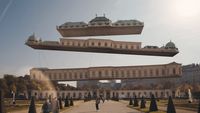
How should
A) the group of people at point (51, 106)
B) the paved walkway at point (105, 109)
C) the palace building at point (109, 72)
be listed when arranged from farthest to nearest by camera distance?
the palace building at point (109, 72), the paved walkway at point (105, 109), the group of people at point (51, 106)

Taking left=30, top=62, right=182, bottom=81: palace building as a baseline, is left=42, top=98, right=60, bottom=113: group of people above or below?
below

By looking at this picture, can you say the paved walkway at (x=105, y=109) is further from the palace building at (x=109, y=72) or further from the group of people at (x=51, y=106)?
the palace building at (x=109, y=72)

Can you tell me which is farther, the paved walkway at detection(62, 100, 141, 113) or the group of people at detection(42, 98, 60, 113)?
the paved walkway at detection(62, 100, 141, 113)

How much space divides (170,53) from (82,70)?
3198 centimetres

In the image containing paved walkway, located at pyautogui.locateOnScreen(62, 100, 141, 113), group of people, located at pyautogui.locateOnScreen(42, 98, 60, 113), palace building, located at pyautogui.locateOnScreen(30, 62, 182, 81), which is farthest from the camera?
palace building, located at pyautogui.locateOnScreen(30, 62, 182, 81)

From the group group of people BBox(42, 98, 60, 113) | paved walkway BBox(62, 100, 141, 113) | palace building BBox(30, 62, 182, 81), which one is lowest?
paved walkway BBox(62, 100, 141, 113)

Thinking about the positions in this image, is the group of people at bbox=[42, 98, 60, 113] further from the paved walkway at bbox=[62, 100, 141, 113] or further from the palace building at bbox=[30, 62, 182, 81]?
the palace building at bbox=[30, 62, 182, 81]

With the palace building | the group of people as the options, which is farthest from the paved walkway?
the palace building

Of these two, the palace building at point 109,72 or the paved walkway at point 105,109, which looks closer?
the paved walkway at point 105,109

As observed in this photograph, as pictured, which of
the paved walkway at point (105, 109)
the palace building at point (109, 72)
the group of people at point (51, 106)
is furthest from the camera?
the palace building at point (109, 72)

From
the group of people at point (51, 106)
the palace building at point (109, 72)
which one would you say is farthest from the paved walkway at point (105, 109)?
the palace building at point (109, 72)

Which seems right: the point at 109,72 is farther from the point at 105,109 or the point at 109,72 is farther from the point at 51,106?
the point at 51,106

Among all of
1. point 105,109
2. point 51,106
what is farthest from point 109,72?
point 51,106

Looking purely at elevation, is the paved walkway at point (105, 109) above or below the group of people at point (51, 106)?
below
